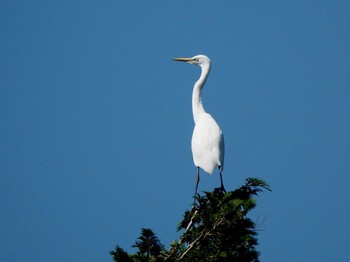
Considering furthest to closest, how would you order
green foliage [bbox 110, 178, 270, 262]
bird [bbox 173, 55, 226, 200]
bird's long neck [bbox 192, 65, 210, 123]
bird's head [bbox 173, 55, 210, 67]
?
bird's head [bbox 173, 55, 210, 67], bird's long neck [bbox 192, 65, 210, 123], bird [bbox 173, 55, 226, 200], green foliage [bbox 110, 178, 270, 262]

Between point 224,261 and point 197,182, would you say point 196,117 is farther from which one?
point 224,261

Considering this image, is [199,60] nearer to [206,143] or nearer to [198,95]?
[198,95]

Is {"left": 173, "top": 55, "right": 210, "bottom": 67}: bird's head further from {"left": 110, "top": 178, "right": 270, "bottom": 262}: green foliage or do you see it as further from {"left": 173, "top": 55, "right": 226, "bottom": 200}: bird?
{"left": 110, "top": 178, "right": 270, "bottom": 262}: green foliage

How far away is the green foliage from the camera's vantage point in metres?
6.21

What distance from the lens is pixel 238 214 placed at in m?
6.67

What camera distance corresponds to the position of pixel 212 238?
6559 mm

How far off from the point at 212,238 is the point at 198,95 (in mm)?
6566

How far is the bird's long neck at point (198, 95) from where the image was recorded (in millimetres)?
12539

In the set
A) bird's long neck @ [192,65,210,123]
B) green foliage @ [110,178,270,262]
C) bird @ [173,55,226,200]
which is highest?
bird's long neck @ [192,65,210,123]

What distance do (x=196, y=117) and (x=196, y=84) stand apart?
880 millimetres

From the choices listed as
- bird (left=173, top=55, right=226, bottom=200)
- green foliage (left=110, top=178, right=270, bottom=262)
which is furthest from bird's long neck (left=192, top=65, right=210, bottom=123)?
green foliage (left=110, top=178, right=270, bottom=262)

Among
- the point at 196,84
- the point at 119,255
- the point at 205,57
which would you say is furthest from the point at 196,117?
the point at 119,255

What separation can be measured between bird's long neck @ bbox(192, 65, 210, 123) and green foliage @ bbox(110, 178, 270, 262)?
5.65 m

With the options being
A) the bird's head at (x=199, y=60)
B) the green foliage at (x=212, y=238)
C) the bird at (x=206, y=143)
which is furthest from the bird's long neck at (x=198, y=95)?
the green foliage at (x=212, y=238)
